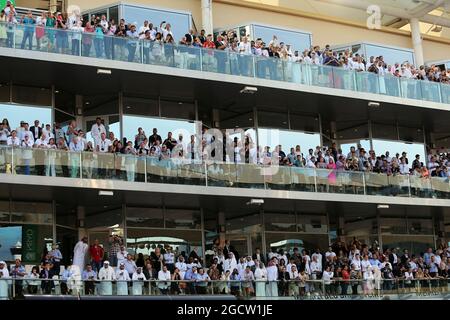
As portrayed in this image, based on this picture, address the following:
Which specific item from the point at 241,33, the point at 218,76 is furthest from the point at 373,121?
the point at 218,76

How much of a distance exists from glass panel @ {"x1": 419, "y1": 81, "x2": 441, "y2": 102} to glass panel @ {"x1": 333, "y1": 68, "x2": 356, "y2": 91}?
327cm

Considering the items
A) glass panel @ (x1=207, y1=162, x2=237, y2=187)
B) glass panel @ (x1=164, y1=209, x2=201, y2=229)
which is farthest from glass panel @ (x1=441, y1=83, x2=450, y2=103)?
glass panel @ (x1=164, y1=209, x2=201, y2=229)

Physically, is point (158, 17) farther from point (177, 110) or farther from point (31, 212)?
point (31, 212)

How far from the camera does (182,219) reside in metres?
24.8

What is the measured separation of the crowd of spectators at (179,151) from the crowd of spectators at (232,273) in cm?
263

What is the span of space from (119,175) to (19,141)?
295 centimetres

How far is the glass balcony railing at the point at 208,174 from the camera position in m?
20.1

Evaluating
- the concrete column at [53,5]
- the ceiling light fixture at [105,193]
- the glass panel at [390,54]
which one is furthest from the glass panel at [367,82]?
the concrete column at [53,5]

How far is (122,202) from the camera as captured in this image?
23578mm

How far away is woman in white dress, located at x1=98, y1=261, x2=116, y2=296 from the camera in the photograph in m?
17.8

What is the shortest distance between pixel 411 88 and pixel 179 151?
10411mm

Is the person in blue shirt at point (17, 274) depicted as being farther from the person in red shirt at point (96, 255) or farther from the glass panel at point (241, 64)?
the glass panel at point (241, 64)

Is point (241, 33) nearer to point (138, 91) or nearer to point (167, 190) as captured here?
point (138, 91)

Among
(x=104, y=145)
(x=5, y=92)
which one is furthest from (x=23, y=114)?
(x=104, y=145)
